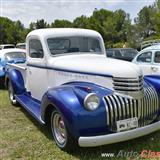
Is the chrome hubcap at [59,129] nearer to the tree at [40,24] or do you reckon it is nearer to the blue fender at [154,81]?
the blue fender at [154,81]

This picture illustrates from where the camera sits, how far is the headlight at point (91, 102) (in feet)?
14.6

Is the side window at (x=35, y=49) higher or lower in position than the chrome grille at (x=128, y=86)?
higher

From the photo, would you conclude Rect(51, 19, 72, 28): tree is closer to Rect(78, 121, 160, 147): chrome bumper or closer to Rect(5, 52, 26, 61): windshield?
Rect(5, 52, 26, 61): windshield

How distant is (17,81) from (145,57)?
3.87 metres

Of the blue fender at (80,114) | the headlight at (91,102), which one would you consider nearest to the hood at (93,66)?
the blue fender at (80,114)

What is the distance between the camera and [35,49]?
6.70 meters

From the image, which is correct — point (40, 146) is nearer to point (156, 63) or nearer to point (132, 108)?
point (132, 108)

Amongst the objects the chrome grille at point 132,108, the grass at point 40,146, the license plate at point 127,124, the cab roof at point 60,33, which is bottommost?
the grass at point 40,146

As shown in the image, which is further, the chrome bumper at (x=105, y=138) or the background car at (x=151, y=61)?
the background car at (x=151, y=61)

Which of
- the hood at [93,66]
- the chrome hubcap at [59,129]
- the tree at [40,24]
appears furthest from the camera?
the tree at [40,24]

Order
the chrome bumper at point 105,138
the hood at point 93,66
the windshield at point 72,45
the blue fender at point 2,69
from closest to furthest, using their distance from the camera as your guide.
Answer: the chrome bumper at point 105,138
the hood at point 93,66
the windshield at point 72,45
the blue fender at point 2,69

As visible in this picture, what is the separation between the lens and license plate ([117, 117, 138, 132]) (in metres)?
4.57

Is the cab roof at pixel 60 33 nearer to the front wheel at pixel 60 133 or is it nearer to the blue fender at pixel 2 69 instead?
the front wheel at pixel 60 133

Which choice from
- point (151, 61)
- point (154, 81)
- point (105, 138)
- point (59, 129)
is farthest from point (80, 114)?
point (151, 61)
